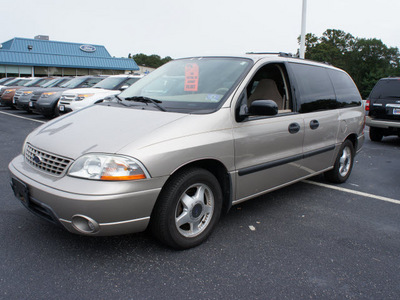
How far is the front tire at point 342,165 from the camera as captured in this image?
5211 millimetres

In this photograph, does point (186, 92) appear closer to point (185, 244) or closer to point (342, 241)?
point (185, 244)

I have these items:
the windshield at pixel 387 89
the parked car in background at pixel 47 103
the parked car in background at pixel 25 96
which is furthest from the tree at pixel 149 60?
the windshield at pixel 387 89

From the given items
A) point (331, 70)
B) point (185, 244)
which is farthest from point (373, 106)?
point (185, 244)

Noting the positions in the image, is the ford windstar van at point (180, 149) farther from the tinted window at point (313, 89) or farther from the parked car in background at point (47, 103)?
the parked car in background at point (47, 103)

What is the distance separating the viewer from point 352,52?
7150cm

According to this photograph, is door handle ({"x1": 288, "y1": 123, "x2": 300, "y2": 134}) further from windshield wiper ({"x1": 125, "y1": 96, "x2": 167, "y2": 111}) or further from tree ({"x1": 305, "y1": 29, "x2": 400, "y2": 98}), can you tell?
tree ({"x1": 305, "y1": 29, "x2": 400, "y2": 98})

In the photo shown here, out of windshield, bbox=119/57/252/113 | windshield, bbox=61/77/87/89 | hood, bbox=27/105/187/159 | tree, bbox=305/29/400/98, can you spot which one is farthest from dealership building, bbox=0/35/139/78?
hood, bbox=27/105/187/159

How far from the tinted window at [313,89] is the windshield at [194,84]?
89cm

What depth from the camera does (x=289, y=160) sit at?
13.3 ft

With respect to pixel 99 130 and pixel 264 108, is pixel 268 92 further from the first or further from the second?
pixel 99 130

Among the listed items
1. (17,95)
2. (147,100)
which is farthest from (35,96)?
(147,100)

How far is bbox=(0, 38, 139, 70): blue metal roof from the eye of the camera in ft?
129

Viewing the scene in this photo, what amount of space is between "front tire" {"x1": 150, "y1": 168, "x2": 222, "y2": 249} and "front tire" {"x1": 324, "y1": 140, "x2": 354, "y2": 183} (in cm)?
255

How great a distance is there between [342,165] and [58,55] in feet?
141
